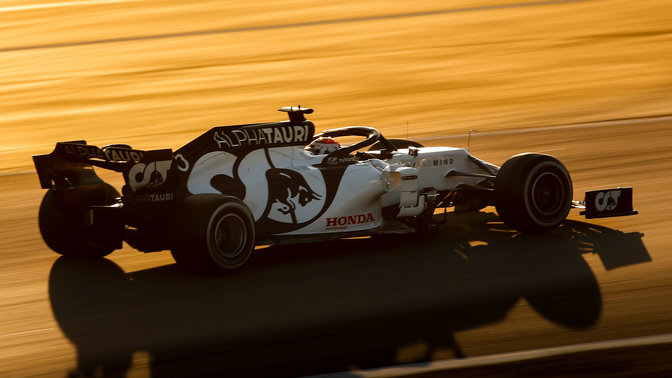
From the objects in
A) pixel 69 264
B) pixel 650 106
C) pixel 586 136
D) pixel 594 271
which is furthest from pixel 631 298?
pixel 650 106

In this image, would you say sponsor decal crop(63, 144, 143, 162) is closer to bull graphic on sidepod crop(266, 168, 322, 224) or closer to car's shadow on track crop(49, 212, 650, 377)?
car's shadow on track crop(49, 212, 650, 377)

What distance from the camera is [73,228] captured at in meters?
8.63

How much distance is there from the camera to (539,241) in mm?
8977

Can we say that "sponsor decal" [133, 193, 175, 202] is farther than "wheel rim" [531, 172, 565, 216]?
No

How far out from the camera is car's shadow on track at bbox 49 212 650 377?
6262 mm

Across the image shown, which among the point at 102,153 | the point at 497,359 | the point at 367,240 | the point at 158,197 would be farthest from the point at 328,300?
the point at 102,153

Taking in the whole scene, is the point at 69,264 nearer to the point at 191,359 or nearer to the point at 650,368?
the point at 191,359

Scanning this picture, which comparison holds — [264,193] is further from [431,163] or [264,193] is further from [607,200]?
[607,200]

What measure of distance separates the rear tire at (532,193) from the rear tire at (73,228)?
3.57 meters

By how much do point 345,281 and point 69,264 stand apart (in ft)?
8.60

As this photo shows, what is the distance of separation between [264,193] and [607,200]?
136 inches

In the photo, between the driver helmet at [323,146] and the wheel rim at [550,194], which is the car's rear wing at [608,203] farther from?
the driver helmet at [323,146]

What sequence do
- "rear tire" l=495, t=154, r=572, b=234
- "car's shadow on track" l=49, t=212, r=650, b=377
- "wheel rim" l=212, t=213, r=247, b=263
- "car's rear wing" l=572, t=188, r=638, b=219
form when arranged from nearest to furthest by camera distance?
"car's shadow on track" l=49, t=212, r=650, b=377, "wheel rim" l=212, t=213, r=247, b=263, "rear tire" l=495, t=154, r=572, b=234, "car's rear wing" l=572, t=188, r=638, b=219

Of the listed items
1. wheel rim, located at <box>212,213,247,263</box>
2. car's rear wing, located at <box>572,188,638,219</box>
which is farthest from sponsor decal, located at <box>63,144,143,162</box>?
car's rear wing, located at <box>572,188,638,219</box>
